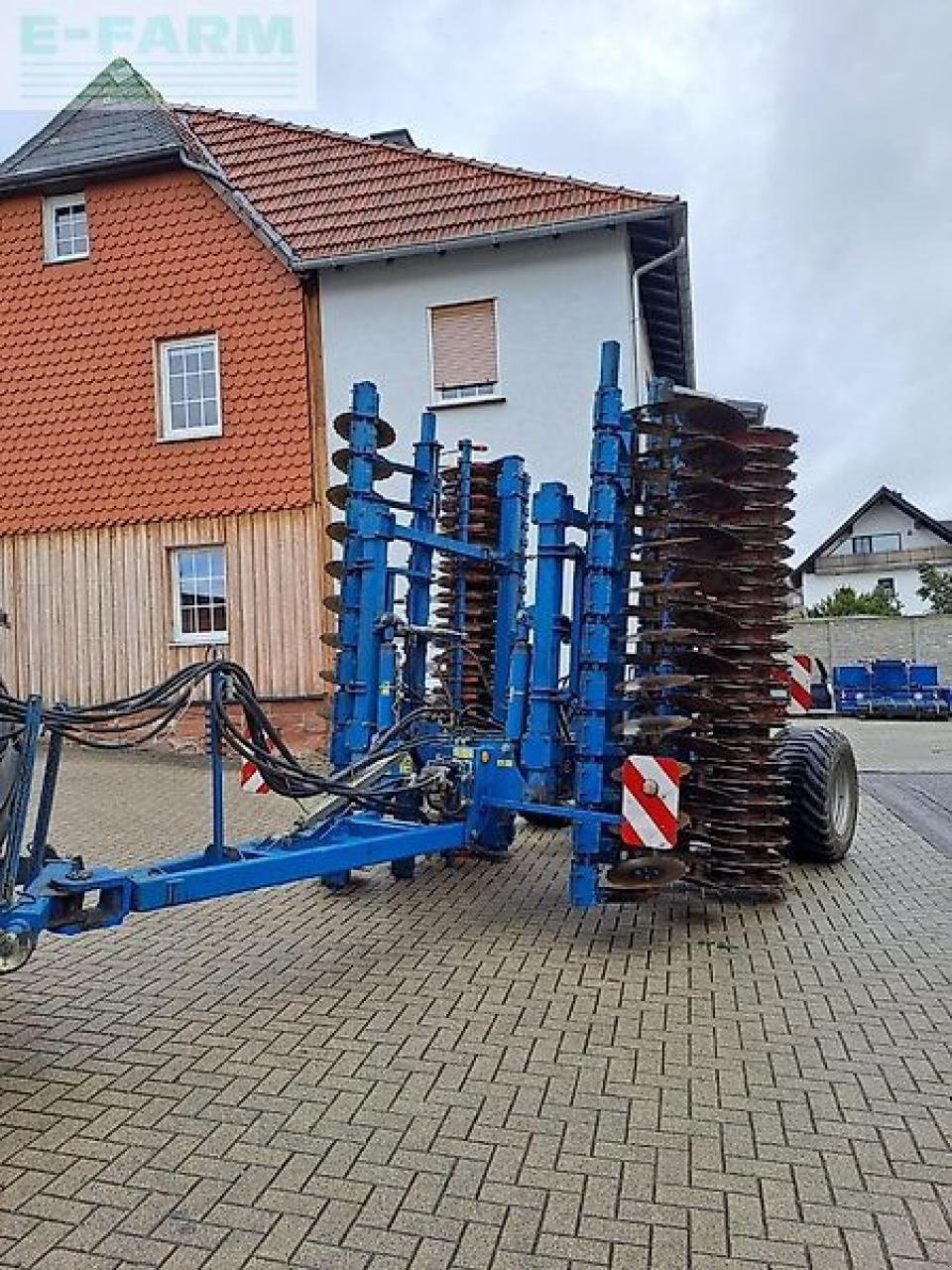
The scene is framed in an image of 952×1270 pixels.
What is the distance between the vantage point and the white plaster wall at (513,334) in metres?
13.5

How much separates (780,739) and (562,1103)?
11.3 ft

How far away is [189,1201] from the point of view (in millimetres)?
3158

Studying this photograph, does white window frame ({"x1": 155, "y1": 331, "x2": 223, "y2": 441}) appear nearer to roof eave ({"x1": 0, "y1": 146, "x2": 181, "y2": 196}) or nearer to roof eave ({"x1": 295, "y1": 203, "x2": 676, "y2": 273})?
roof eave ({"x1": 295, "y1": 203, "x2": 676, "y2": 273})

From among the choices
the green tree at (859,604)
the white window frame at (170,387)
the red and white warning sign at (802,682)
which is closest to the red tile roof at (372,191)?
the white window frame at (170,387)

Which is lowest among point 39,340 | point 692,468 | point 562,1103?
point 562,1103

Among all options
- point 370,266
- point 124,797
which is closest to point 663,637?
point 124,797

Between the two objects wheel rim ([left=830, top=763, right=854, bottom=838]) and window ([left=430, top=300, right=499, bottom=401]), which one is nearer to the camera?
wheel rim ([left=830, top=763, right=854, bottom=838])

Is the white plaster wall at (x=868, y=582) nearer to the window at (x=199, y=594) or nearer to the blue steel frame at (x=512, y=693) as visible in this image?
the window at (x=199, y=594)

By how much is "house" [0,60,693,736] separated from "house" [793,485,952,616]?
145 ft

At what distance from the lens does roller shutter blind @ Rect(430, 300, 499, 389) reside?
550 inches

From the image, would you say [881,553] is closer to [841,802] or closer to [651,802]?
[841,802]

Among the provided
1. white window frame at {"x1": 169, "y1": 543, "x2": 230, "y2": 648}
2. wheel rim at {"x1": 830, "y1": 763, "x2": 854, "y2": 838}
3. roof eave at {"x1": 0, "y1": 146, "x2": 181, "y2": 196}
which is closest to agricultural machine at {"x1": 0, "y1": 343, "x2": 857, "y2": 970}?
wheel rim at {"x1": 830, "y1": 763, "x2": 854, "y2": 838}

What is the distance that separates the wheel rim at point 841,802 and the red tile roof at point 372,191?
782 centimetres

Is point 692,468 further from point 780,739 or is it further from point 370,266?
point 370,266
